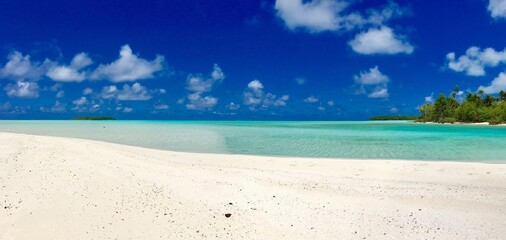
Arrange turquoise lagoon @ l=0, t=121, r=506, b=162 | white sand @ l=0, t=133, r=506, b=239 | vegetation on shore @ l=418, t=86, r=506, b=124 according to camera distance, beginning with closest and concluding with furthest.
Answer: white sand @ l=0, t=133, r=506, b=239 → turquoise lagoon @ l=0, t=121, r=506, b=162 → vegetation on shore @ l=418, t=86, r=506, b=124

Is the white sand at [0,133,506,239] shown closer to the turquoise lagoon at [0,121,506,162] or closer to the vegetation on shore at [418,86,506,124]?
the turquoise lagoon at [0,121,506,162]

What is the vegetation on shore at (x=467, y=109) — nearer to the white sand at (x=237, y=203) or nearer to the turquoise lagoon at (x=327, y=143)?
the turquoise lagoon at (x=327, y=143)

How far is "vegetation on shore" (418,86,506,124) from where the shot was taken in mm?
90875

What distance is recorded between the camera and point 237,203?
736cm

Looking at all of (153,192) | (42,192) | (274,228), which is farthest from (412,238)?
(42,192)

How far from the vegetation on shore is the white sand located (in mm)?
91097

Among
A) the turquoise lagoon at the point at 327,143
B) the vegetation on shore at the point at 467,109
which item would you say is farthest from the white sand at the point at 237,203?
the vegetation on shore at the point at 467,109

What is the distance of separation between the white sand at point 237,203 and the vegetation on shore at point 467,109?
9110 cm

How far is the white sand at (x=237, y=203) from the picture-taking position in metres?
5.93

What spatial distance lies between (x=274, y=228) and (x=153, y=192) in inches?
130

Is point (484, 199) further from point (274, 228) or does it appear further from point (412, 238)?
point (274, 228)

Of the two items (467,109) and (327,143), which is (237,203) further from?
(467,109)

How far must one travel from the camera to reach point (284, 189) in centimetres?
887

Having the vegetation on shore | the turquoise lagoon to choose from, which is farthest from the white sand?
the vegetation on shore
